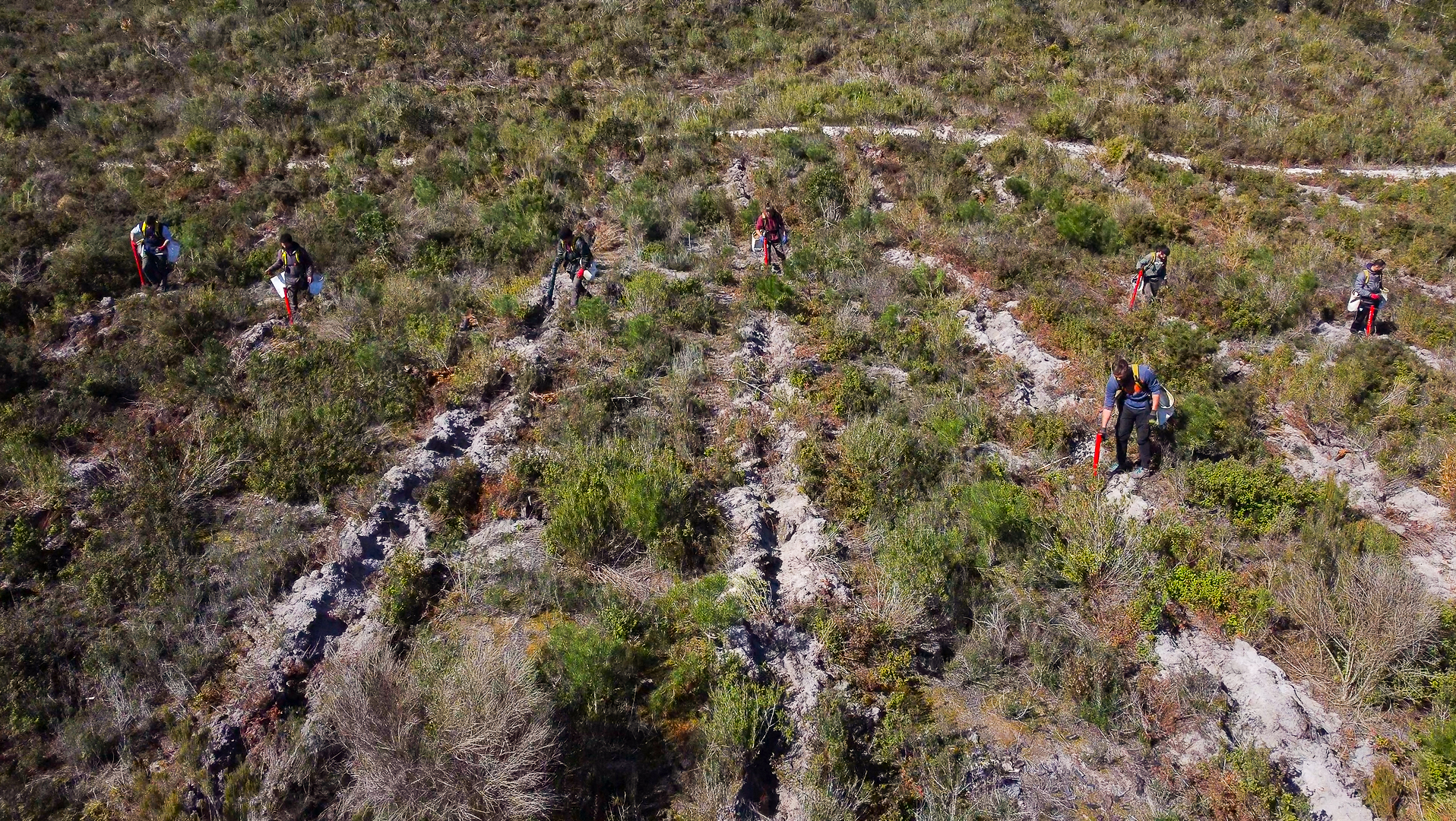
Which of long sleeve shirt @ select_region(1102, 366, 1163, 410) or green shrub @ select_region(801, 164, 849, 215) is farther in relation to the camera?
green shrub @ select_region(801, 164, 849, 215)

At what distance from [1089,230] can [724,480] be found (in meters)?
8.00

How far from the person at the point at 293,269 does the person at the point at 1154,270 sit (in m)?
11.3

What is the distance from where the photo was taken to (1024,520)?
6824 mm

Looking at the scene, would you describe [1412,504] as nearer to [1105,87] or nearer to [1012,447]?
[1012,447]

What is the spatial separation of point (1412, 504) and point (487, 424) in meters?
9.17

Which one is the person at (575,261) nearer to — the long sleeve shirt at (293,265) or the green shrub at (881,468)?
the long sleeve shirt at (293,265)

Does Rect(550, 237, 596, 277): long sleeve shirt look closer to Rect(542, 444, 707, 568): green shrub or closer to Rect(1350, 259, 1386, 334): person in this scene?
Rect(542, 444, 707, 568): green shrub

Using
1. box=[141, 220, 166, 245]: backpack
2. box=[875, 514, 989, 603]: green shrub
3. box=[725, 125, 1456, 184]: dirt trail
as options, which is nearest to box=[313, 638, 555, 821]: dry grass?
box=[875, 514, 989, 603]: green shrub

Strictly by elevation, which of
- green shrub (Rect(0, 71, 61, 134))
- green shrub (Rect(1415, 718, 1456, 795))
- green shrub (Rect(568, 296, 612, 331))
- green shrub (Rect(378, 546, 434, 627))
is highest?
green shrub (Rect(0, 71, 61, 134))

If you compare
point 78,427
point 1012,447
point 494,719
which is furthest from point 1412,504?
point 78,427

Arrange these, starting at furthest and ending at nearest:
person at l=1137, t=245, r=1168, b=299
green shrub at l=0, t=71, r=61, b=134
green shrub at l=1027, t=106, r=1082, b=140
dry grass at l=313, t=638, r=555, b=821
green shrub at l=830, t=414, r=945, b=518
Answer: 1. green shrub at l=0, t=71, r=61, b=134
2. green shrub at l=1027, t=106, r=1082, b=140
3. person at l=1137, t=245, r=1168, b=299
4. green shrub at l=830, t=414, r=945, b=518
5. dry grass at l=313, t=638, r=555, b=821

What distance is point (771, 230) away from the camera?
11.8 meters

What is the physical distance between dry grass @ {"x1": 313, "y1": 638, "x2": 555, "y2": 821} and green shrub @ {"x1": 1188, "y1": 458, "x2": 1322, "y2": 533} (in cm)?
613

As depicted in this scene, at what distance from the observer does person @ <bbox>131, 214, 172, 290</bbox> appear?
11.4 metres
